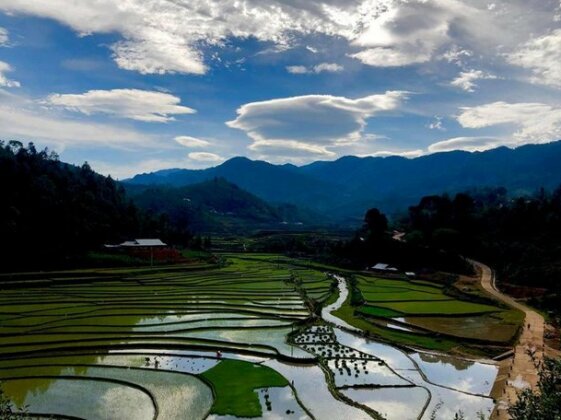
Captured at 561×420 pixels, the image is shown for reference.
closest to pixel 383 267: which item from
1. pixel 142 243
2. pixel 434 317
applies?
pixel 434 317

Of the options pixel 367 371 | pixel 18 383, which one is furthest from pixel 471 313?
pixel 18 383

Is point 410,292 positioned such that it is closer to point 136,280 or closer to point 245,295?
point 245,295

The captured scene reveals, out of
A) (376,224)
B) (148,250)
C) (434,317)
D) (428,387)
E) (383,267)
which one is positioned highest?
(376,224)

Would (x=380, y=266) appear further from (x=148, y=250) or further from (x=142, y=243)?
(x=142, y=243)

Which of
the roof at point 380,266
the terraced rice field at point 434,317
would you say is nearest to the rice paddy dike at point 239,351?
the terraced rice field at point 434,317

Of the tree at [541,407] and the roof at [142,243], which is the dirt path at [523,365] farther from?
the roof at [142,243]
